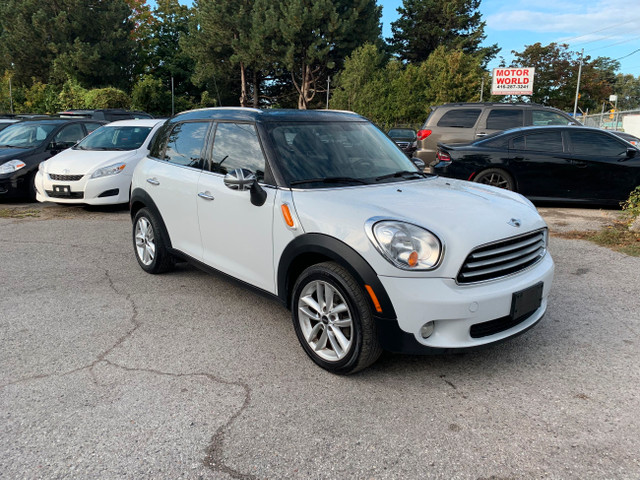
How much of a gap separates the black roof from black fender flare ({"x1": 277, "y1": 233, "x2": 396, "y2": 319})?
119cm

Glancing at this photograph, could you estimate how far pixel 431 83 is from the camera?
1323 inches

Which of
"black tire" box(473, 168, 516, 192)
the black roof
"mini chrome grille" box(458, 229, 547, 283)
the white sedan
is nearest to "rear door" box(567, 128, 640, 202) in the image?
"black tire" box(473, 168, 516, 192)

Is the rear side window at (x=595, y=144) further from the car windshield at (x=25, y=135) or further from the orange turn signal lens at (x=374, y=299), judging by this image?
the car windshield at (x=25, y=135)


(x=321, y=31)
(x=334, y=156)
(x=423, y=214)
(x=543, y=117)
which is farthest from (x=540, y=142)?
(x=321, y=31)

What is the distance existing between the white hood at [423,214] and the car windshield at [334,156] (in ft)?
0.65

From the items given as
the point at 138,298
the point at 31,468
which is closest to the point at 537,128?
the point at 138,298

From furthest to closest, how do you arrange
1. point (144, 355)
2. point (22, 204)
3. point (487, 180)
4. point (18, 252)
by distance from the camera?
point (22, 204), point (487, 180), point (18, 252), point (144, 355)

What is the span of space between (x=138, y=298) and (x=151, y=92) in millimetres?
33654

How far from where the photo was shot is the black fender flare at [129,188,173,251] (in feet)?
16.4

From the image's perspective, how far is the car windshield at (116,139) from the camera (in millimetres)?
9500

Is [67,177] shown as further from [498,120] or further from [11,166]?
[498,120]

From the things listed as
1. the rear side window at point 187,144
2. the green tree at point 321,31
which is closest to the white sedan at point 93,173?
the rear side window at point 187,144

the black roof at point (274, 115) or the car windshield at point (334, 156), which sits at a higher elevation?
the black roof at point (274, 115)

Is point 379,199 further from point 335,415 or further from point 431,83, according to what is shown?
point 431,83
